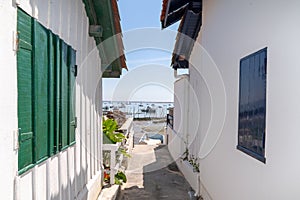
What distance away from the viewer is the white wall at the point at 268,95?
266 centimetres

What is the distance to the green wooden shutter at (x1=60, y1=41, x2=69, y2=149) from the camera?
3977 mm

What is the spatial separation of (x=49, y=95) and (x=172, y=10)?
527cm

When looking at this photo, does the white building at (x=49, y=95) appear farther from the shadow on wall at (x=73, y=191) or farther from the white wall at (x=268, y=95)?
the white wall at (x=268, y=95)

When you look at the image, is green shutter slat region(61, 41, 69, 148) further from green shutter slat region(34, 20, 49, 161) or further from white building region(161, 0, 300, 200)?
white building region(161, 0, 300, 200)

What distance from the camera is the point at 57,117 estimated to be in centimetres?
376

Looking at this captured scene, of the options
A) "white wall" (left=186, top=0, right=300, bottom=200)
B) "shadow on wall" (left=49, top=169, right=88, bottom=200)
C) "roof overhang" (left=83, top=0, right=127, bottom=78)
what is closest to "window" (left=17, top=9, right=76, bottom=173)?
"shadow on wall" (left=49, top=169, right=88, bottom=200)

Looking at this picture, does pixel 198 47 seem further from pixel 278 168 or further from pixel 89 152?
pixel 278 168

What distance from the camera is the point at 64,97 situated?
13.4ft

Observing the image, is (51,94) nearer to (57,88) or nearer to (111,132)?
(57,88)

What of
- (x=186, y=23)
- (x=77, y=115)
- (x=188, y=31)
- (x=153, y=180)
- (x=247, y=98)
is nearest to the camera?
(x=247, y=98)

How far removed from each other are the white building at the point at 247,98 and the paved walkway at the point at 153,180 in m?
0.79

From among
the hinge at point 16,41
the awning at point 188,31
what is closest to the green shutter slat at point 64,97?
the hinge at point 16,41

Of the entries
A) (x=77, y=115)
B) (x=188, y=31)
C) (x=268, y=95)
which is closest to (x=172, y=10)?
(x=188, y=31)

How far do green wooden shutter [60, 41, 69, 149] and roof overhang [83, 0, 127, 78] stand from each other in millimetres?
1699
